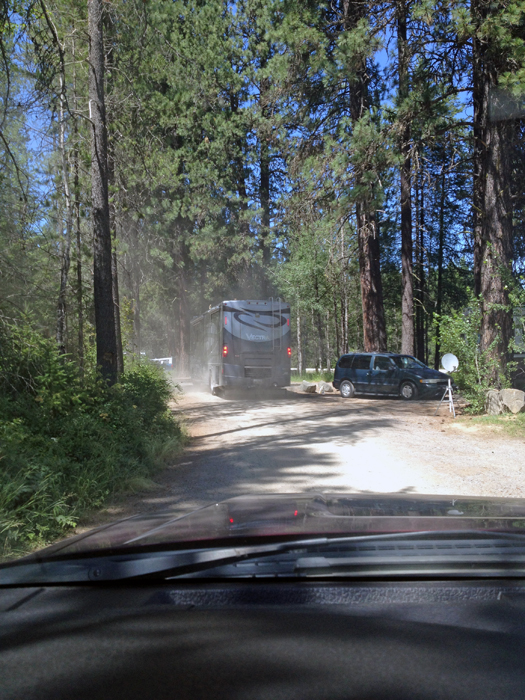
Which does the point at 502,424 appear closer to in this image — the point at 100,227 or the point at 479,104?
the point at 479,104

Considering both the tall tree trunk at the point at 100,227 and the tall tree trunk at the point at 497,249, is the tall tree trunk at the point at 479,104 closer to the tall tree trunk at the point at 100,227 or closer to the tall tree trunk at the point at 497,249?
the tall tree trunk at the point at 497,249

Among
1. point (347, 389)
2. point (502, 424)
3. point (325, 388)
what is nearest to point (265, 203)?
point (325, 388)

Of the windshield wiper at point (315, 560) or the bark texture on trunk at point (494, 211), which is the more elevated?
the bark texture on trunk at point (494, 211)

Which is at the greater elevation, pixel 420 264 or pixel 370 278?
pixel 420 264

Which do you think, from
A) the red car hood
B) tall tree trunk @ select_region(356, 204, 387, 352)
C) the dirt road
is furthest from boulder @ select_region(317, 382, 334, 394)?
the red car hood

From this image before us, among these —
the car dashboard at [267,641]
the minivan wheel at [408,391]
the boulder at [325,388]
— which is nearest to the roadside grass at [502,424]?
the minivan wheel at [408,391]

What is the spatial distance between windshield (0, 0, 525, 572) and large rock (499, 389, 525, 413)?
0.03m

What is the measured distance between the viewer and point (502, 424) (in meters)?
12.1

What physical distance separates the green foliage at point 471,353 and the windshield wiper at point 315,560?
11968 mm

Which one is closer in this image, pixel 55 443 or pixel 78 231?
pixel 55 443

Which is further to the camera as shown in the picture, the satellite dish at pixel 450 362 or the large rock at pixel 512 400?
the satellite dish at pixel 450 362

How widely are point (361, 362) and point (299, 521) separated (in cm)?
1942

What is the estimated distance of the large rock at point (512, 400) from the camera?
42.1 feet

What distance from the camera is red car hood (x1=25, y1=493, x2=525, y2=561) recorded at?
2348 mm
